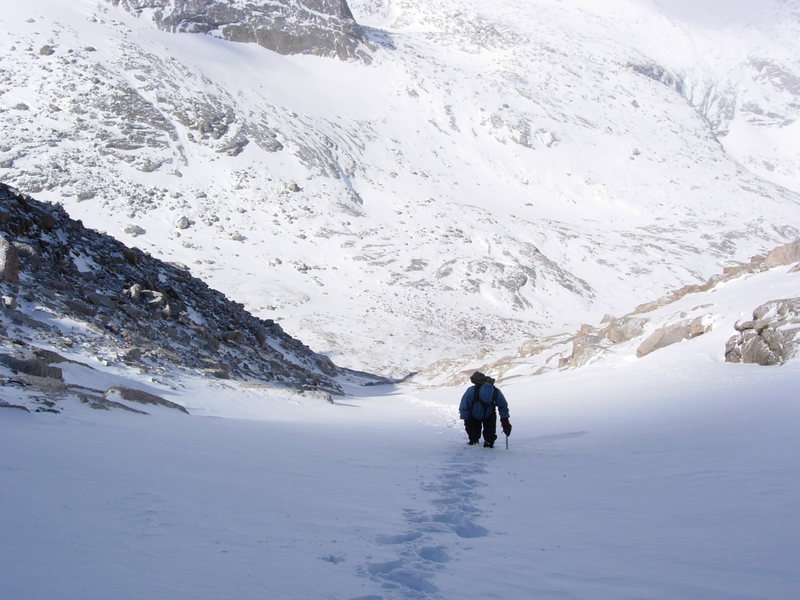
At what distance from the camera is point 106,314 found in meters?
13.9

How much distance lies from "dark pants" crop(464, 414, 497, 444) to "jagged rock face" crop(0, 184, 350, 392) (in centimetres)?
582

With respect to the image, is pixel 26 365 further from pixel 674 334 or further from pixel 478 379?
pixel 674 334

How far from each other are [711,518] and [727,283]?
18.9 meters

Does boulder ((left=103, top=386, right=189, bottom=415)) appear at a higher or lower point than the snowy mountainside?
lower

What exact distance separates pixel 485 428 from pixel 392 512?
14.9 ft

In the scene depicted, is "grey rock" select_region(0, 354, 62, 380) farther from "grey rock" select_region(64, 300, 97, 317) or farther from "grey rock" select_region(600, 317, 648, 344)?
"grey rock" select_region(600, 317, 648, 344)

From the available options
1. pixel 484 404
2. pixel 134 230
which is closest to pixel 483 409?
pixel 484 404

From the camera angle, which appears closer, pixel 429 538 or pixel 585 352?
pixel 429 538

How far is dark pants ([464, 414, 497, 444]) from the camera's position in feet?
28.3

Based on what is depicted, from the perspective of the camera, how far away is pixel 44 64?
5300 centimetres

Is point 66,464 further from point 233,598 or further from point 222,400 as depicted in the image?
point 222,400

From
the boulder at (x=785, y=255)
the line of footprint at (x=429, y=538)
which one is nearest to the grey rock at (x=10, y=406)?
the line of footprint at (x=429, y=538)

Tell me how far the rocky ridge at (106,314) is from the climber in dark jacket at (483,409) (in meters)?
4.52

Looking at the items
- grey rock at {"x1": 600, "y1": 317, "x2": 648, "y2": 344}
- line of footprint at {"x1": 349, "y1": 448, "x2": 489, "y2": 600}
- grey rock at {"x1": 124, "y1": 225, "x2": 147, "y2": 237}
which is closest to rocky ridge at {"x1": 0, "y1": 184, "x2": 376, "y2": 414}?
line of footprint at {"x1": 349, "y1": 448, "x2": 489, "y2": 600}
